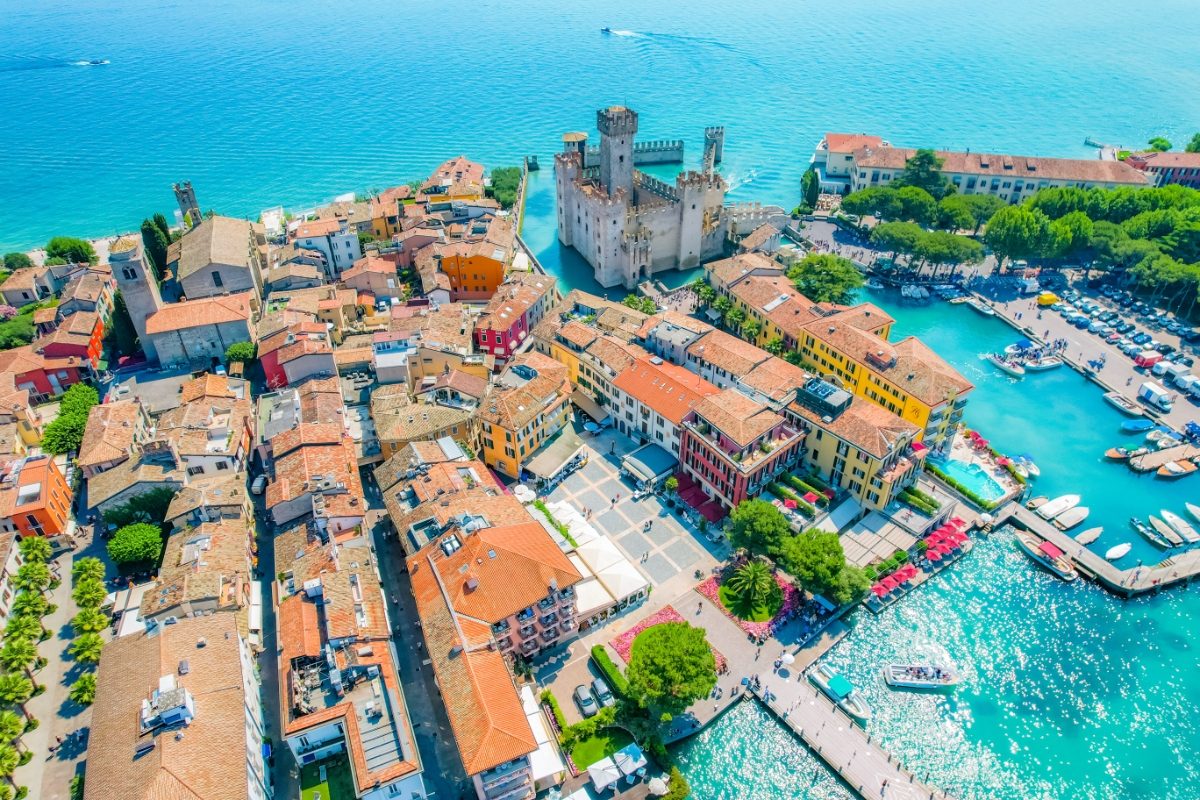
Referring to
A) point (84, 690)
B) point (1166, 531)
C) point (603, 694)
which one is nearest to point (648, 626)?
point (603, 694)

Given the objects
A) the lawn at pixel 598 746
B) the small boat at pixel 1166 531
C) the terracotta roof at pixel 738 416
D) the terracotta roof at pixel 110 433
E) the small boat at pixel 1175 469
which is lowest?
the lawn at pixel 598 746

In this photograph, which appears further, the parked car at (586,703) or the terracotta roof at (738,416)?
the terracotta roof at (738,416)

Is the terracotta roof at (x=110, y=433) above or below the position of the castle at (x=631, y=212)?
below

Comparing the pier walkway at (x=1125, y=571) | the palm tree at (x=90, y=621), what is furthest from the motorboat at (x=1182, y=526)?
the palm tree at (x=90, y=621)

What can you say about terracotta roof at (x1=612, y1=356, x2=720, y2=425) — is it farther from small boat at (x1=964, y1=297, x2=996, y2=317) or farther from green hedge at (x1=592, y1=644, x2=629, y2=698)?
small boat at (x1=964, y1=297, x2=996, y2=317)

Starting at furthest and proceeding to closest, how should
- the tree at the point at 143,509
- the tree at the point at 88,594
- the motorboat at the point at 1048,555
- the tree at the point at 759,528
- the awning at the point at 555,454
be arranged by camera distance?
the awning at the point at 555,454 → the tree at the point at 143,509 → the motorboat at the point at 1048,555 → the tree at the point at 759,528 → the tree at the point at 88,594

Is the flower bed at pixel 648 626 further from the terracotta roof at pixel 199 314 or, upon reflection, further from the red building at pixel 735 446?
the terracotta roof at pixel 199 314

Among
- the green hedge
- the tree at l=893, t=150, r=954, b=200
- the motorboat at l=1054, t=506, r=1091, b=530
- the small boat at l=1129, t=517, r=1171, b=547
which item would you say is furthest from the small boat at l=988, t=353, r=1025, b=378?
the green hedge
